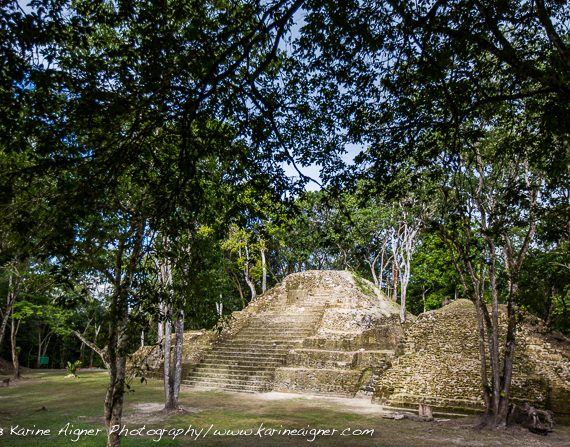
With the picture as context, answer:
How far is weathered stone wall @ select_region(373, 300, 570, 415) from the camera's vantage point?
10.5m

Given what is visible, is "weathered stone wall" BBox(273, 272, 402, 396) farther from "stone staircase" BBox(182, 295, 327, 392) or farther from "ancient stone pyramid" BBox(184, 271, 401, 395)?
"stone staircase" BBox(182, 295, 327, 392)

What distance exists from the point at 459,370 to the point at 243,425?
6.44 metres

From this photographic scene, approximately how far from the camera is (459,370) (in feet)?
39.7

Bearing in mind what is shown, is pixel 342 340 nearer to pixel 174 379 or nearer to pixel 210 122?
pixel 174 379

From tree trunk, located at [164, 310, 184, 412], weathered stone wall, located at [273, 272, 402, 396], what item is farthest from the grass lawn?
weathered stone wall, located at [273, 272, 402, 396]

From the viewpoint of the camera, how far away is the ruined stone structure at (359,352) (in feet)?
36.5

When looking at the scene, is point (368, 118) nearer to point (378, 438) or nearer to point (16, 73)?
point (16, 73)

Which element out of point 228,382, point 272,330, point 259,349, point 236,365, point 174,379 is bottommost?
point 228,382

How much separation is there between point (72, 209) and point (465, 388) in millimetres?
10733

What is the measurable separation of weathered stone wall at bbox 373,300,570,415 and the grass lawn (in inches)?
36.1

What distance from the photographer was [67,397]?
13305mm

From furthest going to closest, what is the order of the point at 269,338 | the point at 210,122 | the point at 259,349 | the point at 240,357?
the point at 269,338 < the point at 259,349 < the point at 240,357 < the point at 210,122

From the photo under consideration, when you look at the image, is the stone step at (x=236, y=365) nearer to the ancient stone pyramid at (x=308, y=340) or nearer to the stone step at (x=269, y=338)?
the ancient stone pyramid at (x=308, y=340)

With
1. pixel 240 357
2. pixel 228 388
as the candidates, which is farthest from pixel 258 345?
pixel 228 388
